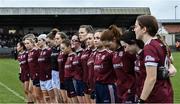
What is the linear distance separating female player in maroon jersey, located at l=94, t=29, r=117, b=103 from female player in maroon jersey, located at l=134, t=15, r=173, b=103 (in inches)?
80.9

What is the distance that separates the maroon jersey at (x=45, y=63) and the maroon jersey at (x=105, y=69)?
375 centimetres

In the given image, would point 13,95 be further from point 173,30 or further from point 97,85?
point 173,30

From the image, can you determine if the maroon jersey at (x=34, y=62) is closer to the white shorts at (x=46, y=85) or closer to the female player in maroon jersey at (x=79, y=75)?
the white shorts at (x=46, y=85)

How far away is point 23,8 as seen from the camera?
5562 centimetres

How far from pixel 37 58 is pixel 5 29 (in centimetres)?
5072

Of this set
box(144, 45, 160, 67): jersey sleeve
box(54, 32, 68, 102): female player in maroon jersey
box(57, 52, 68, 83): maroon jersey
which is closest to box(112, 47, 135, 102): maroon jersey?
box(144, 45, 160, 67): jersey sleeve

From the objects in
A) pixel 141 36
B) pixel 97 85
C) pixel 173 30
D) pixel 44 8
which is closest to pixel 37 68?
pixel 97 85

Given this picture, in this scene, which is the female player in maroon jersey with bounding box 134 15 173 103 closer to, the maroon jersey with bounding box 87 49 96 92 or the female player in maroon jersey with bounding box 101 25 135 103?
the female player in maroon jersey with bounding box 101 25 135 103

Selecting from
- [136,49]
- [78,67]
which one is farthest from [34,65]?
[136,49]

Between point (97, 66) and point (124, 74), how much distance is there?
0.83 metres

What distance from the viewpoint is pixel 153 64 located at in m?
5.56

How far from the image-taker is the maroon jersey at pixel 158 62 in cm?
561

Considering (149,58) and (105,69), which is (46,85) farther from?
(149,58)

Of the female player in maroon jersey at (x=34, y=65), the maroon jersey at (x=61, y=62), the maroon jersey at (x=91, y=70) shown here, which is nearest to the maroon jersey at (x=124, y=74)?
the maroon jersey at (x=91, y=70)
